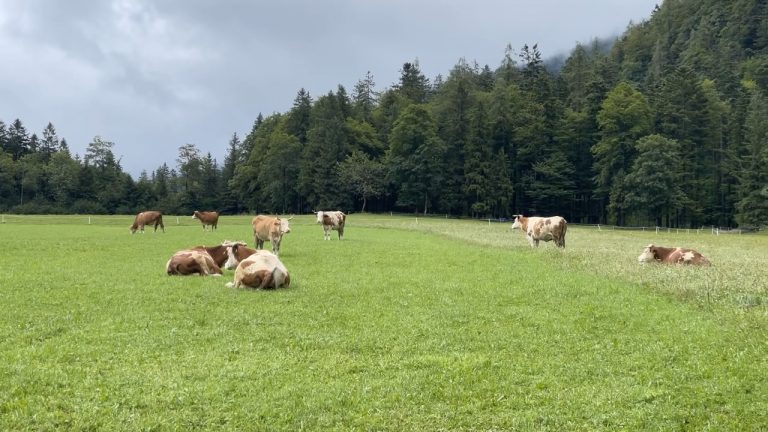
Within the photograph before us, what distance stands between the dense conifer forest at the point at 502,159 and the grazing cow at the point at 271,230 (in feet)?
184

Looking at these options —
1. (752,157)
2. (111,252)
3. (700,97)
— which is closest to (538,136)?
(700,97)

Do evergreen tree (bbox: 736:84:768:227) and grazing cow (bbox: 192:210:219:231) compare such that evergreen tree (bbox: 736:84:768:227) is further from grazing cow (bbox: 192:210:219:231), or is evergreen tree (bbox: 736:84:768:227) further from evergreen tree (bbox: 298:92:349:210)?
grazing cow (bbox: 192:210:219:231)

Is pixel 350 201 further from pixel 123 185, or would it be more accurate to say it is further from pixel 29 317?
pixel 29 317

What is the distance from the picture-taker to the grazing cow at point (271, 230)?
73.7ft

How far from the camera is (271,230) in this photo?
2261 centimetres

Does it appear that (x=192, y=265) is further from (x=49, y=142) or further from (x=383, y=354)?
(x=49, y=142)

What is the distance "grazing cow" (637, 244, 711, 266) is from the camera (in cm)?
2006

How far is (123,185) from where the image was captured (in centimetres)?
9950

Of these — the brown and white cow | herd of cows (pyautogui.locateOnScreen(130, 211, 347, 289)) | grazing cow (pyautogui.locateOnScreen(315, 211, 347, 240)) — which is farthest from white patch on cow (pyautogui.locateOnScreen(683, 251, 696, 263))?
grazing cow (pyautogui.locateOnScreen(315, 211, 347, 240))

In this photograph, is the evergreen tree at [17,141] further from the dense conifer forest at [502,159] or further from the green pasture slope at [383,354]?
the green pasture slope at [383,354]

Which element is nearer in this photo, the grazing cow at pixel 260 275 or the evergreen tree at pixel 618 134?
the grazing cow at pixel 260 275

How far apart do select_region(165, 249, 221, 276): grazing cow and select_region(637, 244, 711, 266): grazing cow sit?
14903 millimetres


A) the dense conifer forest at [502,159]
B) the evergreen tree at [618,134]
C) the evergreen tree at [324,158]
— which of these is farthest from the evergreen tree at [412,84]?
the evergreen tree at [618,134]

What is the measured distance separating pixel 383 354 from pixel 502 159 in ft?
245
